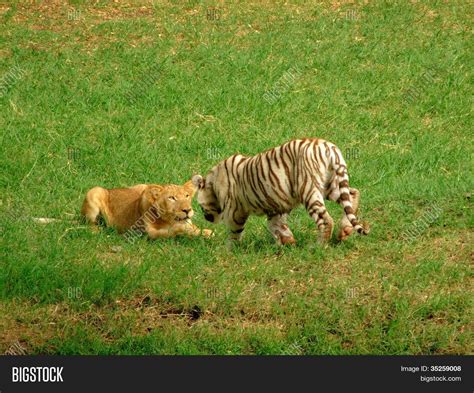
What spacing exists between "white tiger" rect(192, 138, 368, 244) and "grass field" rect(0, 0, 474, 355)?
25cm

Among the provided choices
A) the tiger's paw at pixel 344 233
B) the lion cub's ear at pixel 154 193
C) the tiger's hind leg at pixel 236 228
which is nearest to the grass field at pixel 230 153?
the tiger's paw at pixel 344 233

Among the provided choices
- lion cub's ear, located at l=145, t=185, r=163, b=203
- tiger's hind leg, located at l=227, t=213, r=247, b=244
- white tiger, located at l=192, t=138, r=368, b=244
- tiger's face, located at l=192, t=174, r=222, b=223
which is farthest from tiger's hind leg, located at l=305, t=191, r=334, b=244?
lion cub's ear, located at l=145, t=185, r=163, b=203

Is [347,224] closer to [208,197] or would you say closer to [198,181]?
[208,197]

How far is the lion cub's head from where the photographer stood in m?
11.0

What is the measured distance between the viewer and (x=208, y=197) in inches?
439

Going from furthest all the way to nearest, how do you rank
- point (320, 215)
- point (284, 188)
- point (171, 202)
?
point (171, 202)
point (284, 188)
point (320, 215)

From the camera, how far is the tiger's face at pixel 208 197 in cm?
1113

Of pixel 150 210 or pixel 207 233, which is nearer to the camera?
pixel 150 210

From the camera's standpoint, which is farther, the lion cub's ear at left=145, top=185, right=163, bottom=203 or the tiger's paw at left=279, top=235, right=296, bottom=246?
the lion cub's ear at left=145, top=185, right=163, bottom=203

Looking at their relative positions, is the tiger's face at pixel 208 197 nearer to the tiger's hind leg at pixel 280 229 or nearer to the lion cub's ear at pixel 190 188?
the lion cub's ear at pixel 190 188

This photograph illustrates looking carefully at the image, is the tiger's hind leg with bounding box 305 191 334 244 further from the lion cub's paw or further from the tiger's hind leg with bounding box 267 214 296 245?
the lion cub's paw

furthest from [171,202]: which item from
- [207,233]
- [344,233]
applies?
[344,233]

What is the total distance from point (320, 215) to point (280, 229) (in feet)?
1.84

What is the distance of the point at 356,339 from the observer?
914cm
